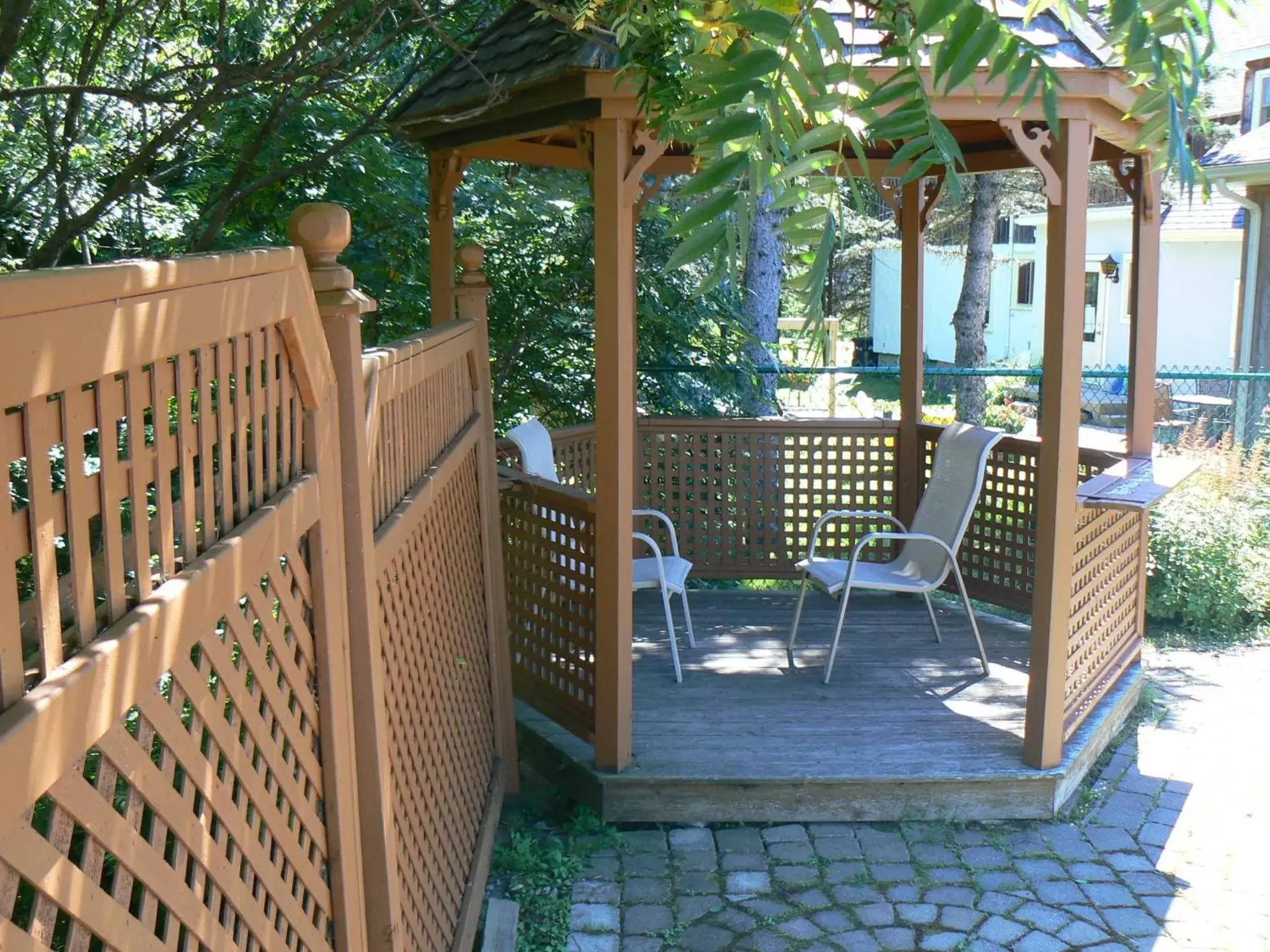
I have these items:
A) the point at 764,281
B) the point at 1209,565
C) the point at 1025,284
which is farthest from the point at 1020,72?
the point at 1025,284

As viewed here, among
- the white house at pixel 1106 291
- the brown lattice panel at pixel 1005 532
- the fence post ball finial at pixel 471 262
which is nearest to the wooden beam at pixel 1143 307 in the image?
the brown lattice panel at pixel 1005 532

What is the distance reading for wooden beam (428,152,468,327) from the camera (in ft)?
17.8

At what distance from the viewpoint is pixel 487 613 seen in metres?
4.48

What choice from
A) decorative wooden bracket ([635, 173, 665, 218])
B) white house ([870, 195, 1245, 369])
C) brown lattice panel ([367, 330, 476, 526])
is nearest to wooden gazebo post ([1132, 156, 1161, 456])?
decorative wooden bracket ([635, 173, 665, 218])

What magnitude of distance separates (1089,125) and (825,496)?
10.4ft

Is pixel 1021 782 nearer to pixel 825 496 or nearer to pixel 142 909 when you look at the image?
pixel 825 496

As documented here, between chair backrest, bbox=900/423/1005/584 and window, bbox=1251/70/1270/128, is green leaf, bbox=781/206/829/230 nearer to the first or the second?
chair backrest, bbox=900/423/1005/584

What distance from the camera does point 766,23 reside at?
1312 millimetres

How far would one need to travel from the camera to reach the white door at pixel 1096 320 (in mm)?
22344

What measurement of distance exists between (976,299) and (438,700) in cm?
1171

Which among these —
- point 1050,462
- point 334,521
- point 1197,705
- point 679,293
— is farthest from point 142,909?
point 679,293

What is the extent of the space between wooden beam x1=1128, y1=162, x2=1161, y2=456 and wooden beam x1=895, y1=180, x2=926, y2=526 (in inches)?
48.7

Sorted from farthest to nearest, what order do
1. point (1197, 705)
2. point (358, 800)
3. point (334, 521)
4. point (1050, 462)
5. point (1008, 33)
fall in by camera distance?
point (1197, 705) → point (1050, 462) → point (358, 800) → point (334, 521) → point (1008, 33)

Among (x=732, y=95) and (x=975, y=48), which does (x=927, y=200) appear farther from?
(x=732, y=95)
